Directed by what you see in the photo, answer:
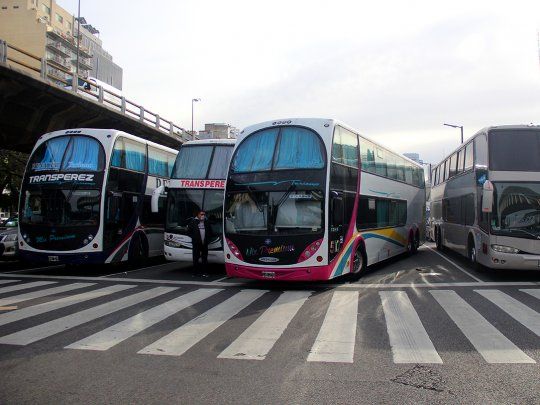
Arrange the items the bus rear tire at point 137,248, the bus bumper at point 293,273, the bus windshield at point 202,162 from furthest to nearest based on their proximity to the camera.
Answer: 1. the bus rear tire at point 137,248
2. the bus windshield at point 202,162
3. the bus bumper at point 293,273

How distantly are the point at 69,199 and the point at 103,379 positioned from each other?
32.1ft

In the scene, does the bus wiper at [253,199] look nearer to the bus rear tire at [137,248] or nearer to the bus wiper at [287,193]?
the bus wiper at [287,193]

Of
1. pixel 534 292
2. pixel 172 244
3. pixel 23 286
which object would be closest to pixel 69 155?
pixel 172 244

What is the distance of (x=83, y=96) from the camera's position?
19203 mm

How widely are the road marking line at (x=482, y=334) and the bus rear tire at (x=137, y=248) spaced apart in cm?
946

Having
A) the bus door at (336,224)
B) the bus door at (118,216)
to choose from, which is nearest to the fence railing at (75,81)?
the bus door at (118,216)

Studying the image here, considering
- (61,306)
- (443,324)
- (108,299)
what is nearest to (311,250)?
(443,324)

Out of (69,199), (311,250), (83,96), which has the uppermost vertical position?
(83,96)

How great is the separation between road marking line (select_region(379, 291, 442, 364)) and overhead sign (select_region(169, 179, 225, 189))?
6500 mm

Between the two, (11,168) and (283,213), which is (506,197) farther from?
(11,168)

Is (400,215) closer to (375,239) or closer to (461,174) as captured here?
(461,174)

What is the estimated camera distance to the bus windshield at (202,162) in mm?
14281

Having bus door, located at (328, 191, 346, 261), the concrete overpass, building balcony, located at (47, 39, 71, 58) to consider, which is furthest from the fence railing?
building balcony, located at (47, 39, 71, 58)

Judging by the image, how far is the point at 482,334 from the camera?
646 cm
